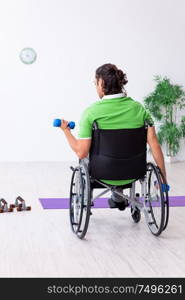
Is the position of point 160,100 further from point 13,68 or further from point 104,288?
point 104,288

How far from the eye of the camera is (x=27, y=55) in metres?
7.25

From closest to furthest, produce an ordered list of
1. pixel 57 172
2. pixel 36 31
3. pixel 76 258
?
pixel 76 258 → pixel 57 172 → pixel 36 31

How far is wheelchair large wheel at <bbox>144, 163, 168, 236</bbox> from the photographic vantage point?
3.55 m

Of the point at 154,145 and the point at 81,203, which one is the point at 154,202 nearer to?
the point at 154,145

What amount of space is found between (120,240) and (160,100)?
3994mm

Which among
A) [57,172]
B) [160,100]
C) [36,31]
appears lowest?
[57,172]

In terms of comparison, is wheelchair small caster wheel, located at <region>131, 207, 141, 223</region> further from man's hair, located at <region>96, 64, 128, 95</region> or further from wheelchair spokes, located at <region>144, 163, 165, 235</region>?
man's hair, located at <region>96, 64, 128, 95</region>

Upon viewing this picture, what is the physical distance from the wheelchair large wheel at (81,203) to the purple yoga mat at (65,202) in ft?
2.66

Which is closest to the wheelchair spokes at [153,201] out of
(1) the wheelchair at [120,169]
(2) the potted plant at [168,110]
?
(1) the wheelchair at [120,169]

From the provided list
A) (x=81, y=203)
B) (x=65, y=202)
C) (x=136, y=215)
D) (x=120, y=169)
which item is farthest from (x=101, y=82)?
(x=65, y=202)

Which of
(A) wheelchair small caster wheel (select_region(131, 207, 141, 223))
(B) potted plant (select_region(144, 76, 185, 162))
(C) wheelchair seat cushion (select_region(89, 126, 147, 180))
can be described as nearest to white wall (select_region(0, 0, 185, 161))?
(B) potted plant (select_region(144, 76, 185, 162))

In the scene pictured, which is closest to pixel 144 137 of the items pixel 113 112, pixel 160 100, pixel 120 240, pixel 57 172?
pixel 113 112

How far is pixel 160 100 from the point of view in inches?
292

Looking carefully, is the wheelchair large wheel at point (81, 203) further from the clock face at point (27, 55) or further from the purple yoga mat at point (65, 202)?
the clock face at point (27, 55)
